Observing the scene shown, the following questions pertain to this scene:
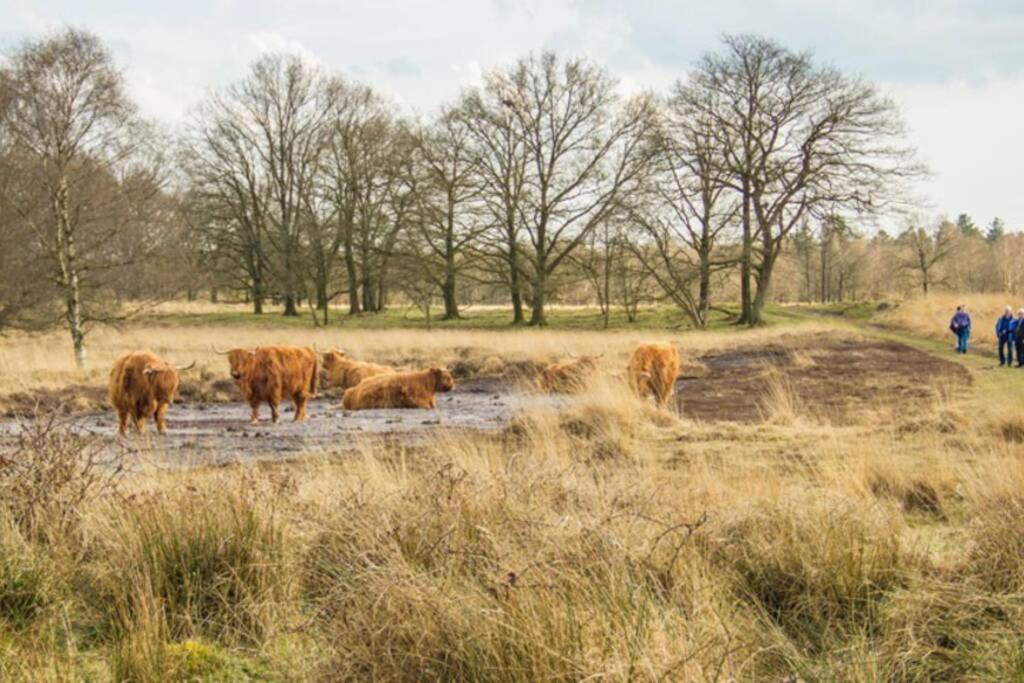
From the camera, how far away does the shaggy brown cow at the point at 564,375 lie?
14539 mm

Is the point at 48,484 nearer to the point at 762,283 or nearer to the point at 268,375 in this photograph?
the point at 268,375

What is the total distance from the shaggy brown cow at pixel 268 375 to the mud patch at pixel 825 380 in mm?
6508

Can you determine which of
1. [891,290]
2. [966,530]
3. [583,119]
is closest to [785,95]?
[583,119]

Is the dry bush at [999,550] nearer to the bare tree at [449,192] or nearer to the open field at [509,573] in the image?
the open field at [509,573]

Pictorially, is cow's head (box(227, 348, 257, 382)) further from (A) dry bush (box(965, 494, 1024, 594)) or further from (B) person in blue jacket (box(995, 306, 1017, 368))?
(B) person in blue jacket (box(995, 306, 1017, 368))

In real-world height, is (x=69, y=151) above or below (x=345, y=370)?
above

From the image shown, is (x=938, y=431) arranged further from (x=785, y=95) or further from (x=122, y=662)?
(x=785, y=95)

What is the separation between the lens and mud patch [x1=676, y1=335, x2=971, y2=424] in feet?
39.6

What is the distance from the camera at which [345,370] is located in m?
17.4

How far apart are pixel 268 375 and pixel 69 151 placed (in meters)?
9.88

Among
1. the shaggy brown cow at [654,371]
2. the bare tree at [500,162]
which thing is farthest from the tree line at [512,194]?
the shaggy brown cow at [654,371]

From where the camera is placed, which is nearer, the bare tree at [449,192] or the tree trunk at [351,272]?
the bare tree at [449,192]

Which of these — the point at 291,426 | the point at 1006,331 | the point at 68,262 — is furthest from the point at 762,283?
the point at 291,426

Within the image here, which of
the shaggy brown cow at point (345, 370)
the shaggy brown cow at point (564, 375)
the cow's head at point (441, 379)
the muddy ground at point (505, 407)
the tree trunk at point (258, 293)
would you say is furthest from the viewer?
the tree trunk at point (258, 293)
